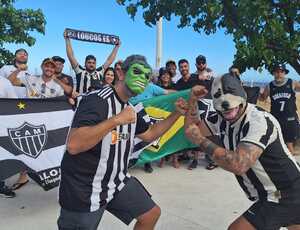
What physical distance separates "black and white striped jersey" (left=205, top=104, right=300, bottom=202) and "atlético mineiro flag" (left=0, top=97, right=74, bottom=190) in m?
2.82

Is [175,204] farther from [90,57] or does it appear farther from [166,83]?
[90,57]

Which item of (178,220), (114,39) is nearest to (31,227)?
(178,220)

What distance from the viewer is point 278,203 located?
296 centimetres

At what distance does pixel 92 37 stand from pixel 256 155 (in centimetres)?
591

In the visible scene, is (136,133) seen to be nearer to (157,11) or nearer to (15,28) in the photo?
(157,11)

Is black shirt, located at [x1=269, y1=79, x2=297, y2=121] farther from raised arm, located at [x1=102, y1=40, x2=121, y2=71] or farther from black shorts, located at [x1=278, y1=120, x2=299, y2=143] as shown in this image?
raised arm, located at [x1=102, y1=40, x2=121, y2=71]

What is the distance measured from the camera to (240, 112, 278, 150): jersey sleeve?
2740 mm

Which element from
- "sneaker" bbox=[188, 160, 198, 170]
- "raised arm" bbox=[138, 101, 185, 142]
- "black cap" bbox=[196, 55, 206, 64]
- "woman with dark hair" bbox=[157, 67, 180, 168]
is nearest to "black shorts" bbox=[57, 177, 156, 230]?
"raised arm" bbox=[138, 101, 185, 142]

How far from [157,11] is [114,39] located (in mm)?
1112

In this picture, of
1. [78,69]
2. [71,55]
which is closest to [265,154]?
[78,69]

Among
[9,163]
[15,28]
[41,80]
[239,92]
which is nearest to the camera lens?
[239,92]

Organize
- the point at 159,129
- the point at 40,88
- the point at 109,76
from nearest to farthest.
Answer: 1. the point at 159,129
2. the point at 40,88
3. the point at 109,76

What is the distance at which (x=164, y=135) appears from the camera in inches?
283

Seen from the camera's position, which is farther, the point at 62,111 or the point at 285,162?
the point at 62,111
